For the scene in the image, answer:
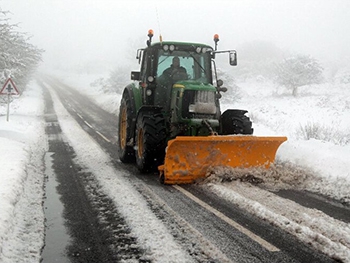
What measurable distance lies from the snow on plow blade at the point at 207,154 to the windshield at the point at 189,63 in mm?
1762

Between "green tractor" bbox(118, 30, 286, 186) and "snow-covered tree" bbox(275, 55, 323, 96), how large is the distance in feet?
101

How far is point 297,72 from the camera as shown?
126 ft

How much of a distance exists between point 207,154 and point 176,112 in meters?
1.04

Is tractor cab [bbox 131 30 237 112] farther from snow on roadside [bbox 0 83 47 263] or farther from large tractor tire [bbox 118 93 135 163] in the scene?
snow on roadside [bbox 0 83 47 263]

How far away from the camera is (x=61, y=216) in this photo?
14.4 ft

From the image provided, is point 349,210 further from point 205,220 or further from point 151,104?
point 151,104

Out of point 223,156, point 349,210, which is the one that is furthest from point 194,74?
point 349,210

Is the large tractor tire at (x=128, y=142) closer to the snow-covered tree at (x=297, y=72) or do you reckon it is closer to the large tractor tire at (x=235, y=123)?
the large tractor tire at (x=235, y=123)

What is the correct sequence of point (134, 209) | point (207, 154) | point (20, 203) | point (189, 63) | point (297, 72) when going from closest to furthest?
point (134, 209)
point (20, 203)
point (207, 154)
point (189, 63)
point (297, 72)

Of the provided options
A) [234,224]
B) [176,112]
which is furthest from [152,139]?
[234,224]

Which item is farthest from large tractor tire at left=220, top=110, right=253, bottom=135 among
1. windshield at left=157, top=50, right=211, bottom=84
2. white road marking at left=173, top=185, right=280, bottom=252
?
white road marking at left=173, top=185, right=280, bottom=252

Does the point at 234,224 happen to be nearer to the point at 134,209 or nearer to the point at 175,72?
the point at 134,209

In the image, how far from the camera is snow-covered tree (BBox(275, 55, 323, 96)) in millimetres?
36875

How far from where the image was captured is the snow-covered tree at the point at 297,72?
3688 cm
